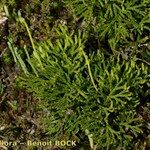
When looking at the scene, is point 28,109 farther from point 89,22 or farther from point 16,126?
point 89,22

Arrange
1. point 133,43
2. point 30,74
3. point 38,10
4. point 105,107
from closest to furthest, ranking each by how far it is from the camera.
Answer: point 105,107, point 30,74, point 133,43, point 38,10

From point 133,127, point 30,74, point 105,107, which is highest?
point 30,74

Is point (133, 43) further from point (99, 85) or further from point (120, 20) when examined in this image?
point (99, 85)

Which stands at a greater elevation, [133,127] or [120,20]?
[120,20]

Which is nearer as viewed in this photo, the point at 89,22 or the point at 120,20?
the point at 120,20

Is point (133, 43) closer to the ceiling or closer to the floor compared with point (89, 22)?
closer to the floor

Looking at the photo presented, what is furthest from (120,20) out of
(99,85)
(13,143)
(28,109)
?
(13,143)

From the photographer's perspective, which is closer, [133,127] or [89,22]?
[133,127]

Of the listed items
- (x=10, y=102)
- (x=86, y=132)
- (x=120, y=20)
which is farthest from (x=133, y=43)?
(x=10, y=102)

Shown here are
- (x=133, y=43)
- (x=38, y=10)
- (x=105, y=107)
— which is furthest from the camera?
(x=38, y=10)
